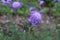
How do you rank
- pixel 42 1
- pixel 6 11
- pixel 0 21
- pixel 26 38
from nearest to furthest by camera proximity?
pixel 26 38, pixel 0 21, pixel 6 11, pixel 42 1

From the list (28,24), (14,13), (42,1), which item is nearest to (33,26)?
(28,24)

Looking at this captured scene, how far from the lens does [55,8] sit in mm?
2781

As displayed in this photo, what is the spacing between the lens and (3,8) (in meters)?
2.71

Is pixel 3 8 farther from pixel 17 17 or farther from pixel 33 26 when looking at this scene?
pixel 33 26

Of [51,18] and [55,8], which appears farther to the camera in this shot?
[55,8]

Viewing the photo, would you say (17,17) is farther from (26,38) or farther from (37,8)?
(26,38)

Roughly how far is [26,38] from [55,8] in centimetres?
149

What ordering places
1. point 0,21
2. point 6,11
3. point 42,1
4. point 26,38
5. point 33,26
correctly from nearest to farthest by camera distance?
point 26,38, point 33,26, point 0,21, point 6,11, point 42,1

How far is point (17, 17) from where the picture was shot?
2.53m

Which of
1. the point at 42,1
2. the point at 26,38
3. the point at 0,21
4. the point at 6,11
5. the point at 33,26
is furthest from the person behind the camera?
the point at 42,1

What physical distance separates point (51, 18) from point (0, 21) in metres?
0.56

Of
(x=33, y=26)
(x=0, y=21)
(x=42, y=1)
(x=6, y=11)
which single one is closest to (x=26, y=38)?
(x=33, y=26)

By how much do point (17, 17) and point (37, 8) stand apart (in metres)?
0.37

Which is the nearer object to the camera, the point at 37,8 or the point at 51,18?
the point at 51,18
